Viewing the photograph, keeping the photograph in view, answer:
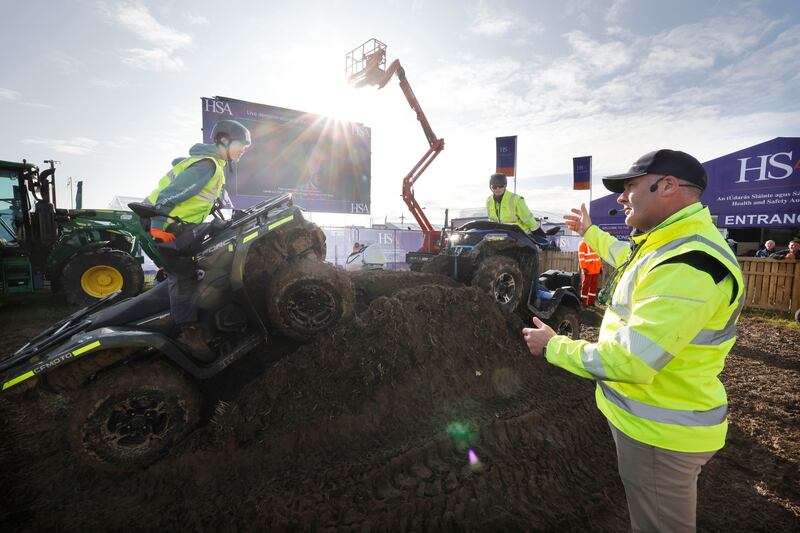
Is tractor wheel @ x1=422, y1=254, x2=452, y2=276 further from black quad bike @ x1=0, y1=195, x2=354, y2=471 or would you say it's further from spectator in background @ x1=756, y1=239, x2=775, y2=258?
spectator in background @ x1=756, y1=239, x2=775, y2=258

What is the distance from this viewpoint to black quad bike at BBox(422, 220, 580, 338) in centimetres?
534

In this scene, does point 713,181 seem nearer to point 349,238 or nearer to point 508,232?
point 508,232

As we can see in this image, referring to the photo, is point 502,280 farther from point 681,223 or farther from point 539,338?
point 681,223

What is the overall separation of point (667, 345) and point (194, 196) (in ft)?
12.2

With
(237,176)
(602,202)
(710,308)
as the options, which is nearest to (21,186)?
(237,176)

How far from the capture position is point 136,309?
11.0ft

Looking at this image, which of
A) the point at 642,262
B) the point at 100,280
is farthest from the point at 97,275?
the point at 642,262

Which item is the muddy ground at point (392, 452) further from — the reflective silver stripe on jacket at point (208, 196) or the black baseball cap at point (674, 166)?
the black baseball cap at point (674, 166)

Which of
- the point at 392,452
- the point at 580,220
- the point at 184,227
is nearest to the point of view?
the point at 580,220

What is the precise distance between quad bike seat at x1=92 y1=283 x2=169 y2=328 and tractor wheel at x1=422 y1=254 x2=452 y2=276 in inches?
153

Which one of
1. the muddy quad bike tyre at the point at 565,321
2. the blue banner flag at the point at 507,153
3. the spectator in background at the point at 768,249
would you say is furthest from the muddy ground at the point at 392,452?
the blue banner flag at the point at 507,153

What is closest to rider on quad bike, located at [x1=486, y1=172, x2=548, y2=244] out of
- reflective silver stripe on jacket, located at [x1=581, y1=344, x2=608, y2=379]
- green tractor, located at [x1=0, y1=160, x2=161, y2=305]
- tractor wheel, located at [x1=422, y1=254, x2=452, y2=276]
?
tractor wheel, located at [x1=422, y1=254, x2=452, y2=276]

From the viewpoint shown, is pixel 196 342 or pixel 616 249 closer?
pixel 616 249

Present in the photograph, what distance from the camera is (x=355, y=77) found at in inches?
568
